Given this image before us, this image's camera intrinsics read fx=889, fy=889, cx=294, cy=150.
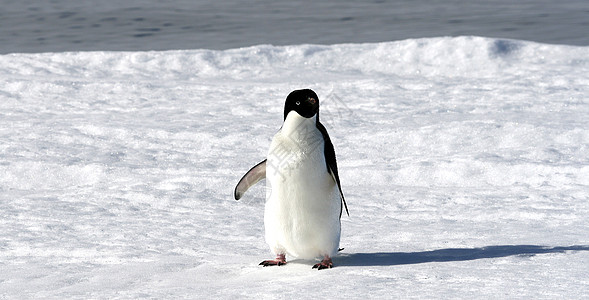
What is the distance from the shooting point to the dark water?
52.2ft

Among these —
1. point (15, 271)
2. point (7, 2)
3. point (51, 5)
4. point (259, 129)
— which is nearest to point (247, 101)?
point (259, 129)

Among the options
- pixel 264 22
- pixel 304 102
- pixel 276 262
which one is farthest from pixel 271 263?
pixel 264 22

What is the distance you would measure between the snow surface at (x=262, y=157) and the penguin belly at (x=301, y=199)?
115mm

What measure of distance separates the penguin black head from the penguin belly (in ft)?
0.26

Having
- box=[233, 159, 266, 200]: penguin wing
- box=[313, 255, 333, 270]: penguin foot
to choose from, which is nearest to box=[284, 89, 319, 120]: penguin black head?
box=[233, 159, 266, 200]: penguin wing

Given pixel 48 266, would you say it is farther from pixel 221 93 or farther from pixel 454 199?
pixel 221 93

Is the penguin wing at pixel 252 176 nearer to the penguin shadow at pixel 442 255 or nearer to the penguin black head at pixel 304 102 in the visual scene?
the penguin black head at pixel 304 102

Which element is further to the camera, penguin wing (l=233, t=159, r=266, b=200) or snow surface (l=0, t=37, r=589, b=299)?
penguin wing (l=233, t=159, r=266, b=200)

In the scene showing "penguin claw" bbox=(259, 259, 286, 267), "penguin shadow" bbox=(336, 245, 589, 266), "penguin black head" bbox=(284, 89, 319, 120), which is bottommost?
"penguin shadow" bbox=(336, 245, 589, 266)

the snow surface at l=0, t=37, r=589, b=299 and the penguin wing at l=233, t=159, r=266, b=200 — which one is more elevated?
the penguin wing at l=233, t=159, r=266, b=200

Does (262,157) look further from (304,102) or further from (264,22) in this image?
(264,22)

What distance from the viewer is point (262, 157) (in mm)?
5977

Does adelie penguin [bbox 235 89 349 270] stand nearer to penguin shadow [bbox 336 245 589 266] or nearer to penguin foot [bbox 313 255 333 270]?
penguin foot [bbox 313 255 333 270]

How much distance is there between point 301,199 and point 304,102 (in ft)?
1.23
